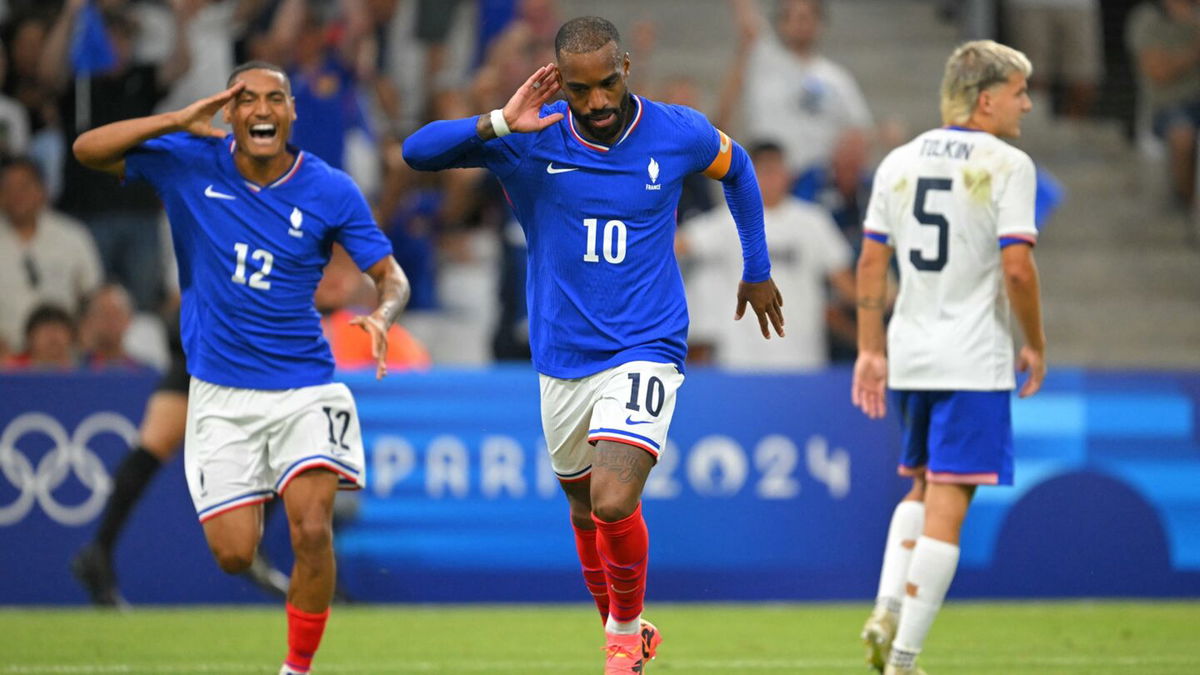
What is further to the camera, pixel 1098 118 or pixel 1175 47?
pixel 1098 118

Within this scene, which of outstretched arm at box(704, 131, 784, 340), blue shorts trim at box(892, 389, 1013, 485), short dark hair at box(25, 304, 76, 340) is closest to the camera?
outstretched arm at box(704, 131, 784, 340)

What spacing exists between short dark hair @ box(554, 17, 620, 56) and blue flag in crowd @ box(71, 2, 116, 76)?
25.3ft

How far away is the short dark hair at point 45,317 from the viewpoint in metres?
11.8

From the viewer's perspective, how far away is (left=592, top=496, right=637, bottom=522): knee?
629 cm

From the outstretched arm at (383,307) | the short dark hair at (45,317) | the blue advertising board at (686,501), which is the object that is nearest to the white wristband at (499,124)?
the outstretched arm at (383,307)

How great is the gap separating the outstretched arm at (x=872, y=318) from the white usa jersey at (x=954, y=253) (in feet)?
0.25

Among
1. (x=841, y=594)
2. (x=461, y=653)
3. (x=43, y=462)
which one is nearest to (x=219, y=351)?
(x=461, y=653)

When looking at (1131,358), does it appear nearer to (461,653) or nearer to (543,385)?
(461,653)

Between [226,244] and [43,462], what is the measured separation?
14.3 ft

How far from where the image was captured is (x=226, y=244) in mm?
7109

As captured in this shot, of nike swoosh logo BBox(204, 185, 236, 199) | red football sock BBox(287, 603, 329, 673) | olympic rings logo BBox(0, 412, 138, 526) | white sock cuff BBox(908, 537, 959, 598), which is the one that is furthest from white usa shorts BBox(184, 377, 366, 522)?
olympic rings logo BBox(0, 412, 138, 526)

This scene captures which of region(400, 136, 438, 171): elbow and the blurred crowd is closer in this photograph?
region(400, 136, 438, 171): elbow

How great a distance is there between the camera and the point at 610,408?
643 cm

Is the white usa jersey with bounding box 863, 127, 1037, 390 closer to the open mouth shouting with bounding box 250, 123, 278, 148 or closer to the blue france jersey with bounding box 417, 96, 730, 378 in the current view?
the blue france jersey with bounding box 417, 96, 730, 378
